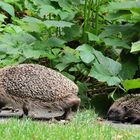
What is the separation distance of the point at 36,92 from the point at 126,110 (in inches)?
54.8

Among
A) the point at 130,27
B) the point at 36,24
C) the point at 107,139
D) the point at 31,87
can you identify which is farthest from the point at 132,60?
the point at 107,139

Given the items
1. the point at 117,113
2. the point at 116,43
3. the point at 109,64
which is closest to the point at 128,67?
the point at 116,43

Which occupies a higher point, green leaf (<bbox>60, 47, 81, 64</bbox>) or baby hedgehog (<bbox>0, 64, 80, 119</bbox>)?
baby hedgehog (<bbox>0, 64, 80, 119</bbox>)

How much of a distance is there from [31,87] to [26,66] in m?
0.37

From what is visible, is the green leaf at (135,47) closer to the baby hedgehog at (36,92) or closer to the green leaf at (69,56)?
the green leaf at (69,56)

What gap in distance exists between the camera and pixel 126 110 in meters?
8.30

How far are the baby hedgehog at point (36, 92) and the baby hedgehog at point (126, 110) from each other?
68cm

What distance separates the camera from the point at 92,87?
32.0 feet

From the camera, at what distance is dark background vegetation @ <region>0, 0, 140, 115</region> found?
896 centimetres

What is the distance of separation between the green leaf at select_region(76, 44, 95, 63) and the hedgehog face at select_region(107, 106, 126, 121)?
86 cm

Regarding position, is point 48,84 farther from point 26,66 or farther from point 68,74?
point 68,74

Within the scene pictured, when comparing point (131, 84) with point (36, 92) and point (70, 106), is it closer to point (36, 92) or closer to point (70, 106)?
point (70, 106)

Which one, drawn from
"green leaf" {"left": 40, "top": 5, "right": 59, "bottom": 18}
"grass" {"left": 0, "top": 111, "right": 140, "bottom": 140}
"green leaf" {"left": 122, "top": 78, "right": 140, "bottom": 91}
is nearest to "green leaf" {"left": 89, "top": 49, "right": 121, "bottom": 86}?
"green leaf" {"left": 122, "top": 78, "right": 140, "bottom": 91}

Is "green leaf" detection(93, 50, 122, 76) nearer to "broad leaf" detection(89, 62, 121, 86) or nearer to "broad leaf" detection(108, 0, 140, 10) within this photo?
→ "broad leaf" detection(89, 62, 121, 86)
